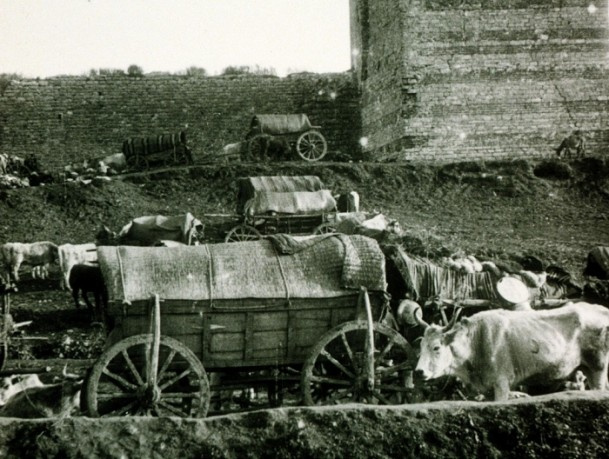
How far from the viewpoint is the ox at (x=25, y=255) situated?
1375 centimetres

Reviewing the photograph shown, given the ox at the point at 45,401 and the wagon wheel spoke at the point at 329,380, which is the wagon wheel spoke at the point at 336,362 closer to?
the wagon wheel spoke at the point at 329,380

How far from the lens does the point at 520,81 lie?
20734mm

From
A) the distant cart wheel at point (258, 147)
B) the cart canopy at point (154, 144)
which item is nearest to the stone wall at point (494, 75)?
the distant cart wheel at point (258, 147)

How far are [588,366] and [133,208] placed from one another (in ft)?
43.3

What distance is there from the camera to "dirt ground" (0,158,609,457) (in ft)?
13.2

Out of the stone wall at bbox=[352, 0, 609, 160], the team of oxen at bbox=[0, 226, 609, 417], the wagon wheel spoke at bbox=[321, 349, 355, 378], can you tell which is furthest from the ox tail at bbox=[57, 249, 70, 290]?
the stone wall at bbox=[352, 0, 609, 160]

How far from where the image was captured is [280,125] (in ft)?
67.5

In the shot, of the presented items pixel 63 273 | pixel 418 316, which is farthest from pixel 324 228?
pixel 418 316

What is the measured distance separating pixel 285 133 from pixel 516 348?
15.1m

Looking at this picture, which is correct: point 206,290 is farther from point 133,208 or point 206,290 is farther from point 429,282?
point 133,208

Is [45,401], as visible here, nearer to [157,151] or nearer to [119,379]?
[119,379]

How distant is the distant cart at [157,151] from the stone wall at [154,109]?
→ 2.43 metres

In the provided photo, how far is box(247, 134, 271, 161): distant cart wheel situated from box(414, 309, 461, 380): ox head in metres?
14.9

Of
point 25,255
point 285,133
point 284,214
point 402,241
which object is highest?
point 285,133
